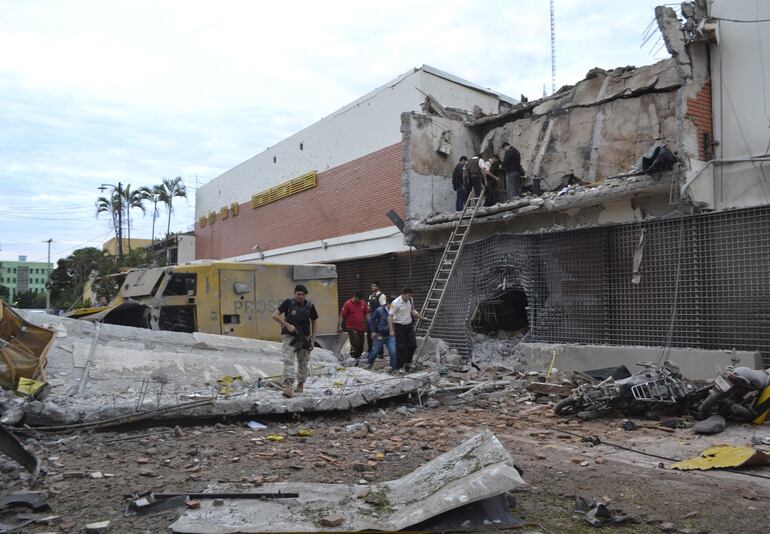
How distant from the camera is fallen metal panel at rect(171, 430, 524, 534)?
3.68 metres

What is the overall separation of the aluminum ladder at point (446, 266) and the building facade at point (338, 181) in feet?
6.99

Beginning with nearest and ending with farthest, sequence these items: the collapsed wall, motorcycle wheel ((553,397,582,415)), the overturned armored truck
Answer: motorcycle wheel ((553,397,582,415))
the collapsed wall
the overturned armored truck

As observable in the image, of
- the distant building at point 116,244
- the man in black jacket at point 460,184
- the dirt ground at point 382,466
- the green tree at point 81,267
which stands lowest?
the dirt ground at point 382,466

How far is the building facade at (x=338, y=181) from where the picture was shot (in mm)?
17000

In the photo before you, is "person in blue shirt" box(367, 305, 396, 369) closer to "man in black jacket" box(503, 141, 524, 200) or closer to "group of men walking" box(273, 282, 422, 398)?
"group of men walking" box(273, 282, 422, 398)

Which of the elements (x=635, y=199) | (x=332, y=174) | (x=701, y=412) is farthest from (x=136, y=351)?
(x=332, y=174)

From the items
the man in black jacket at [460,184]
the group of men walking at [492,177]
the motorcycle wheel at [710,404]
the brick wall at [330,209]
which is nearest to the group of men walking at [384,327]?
the man in black jacket at [460,184]

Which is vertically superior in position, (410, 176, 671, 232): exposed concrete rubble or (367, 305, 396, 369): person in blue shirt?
(410, 176, 671, 232): exposed concrete rubble

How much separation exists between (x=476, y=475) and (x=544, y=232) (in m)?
7.47

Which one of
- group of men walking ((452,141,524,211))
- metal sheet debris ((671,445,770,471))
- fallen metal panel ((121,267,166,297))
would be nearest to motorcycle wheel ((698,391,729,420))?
metal sheet debris ((671,445,770,471))

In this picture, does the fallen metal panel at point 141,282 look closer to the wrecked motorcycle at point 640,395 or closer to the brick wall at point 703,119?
the wrecked motorcycle at point 640,395

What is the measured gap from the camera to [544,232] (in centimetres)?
1078

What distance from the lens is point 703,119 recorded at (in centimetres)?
923

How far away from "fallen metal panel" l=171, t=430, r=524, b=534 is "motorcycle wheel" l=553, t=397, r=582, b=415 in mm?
3096
